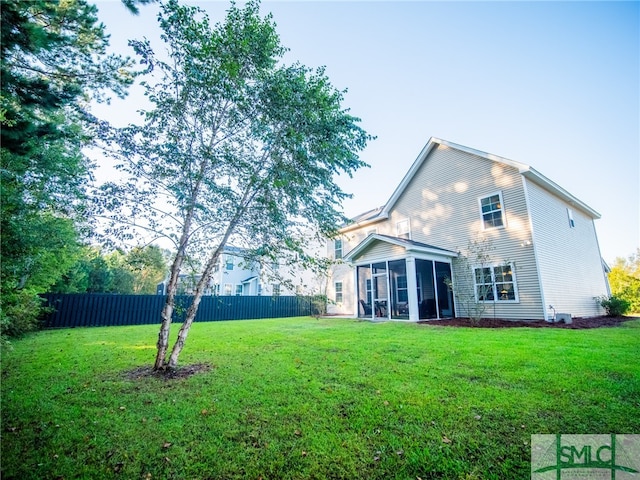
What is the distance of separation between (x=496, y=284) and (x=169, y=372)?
40.6ft

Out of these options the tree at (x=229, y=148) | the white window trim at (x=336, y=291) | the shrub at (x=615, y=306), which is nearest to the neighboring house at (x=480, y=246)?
the shrub at (x=615, y=306)

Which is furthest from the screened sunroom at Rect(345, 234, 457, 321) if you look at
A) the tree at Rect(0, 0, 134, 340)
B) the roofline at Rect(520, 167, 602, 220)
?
the tree at Rect(0, 0, 134, 340)

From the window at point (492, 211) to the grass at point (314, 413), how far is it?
7.29 meters

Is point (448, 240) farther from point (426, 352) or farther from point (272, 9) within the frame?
point (272, 9)

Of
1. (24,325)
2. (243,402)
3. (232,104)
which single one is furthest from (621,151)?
(24,325)

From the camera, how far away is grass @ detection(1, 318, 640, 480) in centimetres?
215

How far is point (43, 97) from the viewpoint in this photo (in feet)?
11.7

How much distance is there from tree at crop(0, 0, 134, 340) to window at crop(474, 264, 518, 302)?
42.1 feet

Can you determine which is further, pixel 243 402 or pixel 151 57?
pixel 151 57

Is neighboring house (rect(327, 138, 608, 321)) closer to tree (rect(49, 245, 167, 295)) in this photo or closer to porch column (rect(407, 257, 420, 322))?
porch column (rect(407, 257, 420, 322))

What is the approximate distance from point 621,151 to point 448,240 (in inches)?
334

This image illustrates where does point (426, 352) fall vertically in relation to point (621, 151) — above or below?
below

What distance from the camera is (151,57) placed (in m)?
4.76

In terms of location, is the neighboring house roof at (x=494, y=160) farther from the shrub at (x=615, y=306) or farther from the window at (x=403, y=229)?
the shrub at (x=615, y=306)
